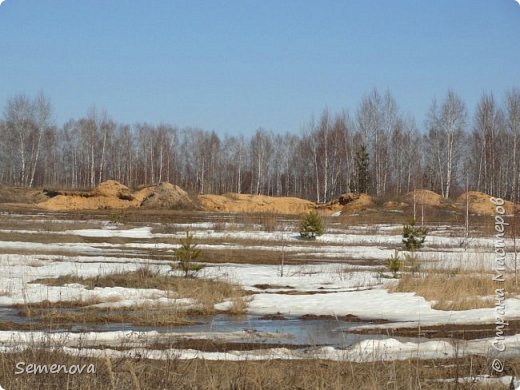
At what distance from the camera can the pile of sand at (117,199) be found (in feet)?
223

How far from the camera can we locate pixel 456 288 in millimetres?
16953

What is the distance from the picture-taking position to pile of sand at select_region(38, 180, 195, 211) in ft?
223

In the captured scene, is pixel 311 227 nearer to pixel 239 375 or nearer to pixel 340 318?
pixel 340 318

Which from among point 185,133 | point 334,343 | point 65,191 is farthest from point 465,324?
point 185,133

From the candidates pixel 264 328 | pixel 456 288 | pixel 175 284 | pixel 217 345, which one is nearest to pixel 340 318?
pixel 264 328

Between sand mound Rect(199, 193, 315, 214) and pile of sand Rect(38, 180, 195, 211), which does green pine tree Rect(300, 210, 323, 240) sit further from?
pile of sand Rect(38, 180, 195, 211)

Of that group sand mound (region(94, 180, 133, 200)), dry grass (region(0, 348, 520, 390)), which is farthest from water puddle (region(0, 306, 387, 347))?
sand mound (region(94, 180, 133, 200))

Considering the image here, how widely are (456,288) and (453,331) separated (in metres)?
4.07

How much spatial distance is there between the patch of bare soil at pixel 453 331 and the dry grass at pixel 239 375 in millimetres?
2928

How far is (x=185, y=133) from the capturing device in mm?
111500

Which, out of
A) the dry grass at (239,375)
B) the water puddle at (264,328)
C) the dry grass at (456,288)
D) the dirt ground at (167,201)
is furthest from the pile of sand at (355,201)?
the dry grass at (239,375)

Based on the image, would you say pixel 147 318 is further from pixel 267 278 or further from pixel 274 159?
pixel 274 159

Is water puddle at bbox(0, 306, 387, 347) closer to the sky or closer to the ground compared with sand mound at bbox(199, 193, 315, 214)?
closer to the ground

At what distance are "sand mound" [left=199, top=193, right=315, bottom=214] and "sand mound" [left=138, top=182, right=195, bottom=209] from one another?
2.37 m
